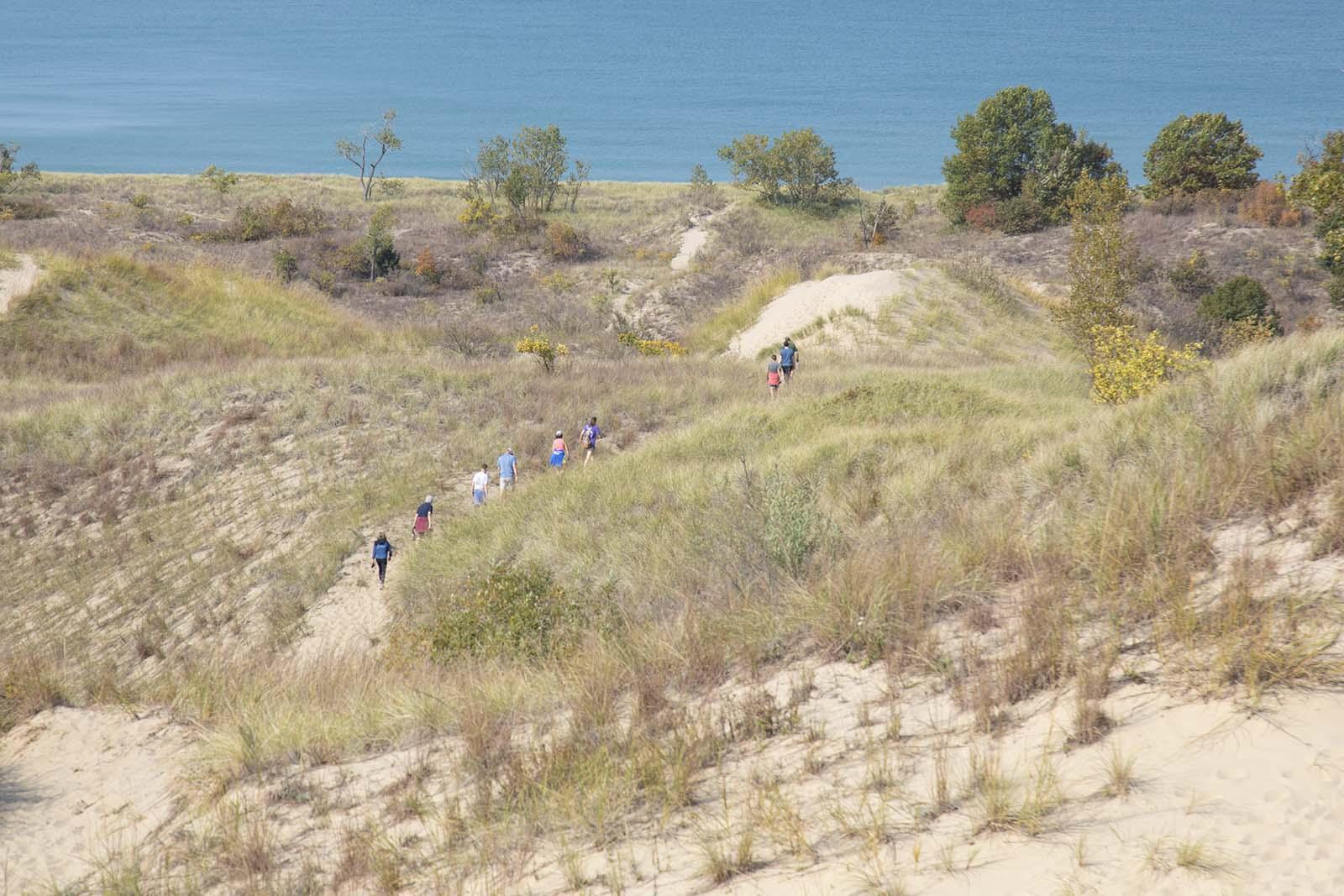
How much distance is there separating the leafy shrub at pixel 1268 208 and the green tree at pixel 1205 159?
94.8 inches

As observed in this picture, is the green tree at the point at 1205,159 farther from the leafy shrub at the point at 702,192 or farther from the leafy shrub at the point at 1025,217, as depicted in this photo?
the leafy shrub at the point at 702,192

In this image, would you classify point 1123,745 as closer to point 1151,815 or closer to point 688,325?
point 1151,815

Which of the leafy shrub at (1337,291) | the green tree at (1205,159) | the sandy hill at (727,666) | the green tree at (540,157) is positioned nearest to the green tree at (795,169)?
the green tree at (540,157)

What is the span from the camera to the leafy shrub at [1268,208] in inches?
1779

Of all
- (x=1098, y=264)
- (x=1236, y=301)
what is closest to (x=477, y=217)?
(x=1236, y=301)

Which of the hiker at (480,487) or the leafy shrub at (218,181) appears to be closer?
the hiker at (480,487)

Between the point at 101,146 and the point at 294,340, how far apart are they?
475 ft

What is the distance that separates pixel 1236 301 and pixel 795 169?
110 ft

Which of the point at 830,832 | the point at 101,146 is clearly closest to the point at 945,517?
the point at 830,832

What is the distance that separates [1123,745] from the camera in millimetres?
4613

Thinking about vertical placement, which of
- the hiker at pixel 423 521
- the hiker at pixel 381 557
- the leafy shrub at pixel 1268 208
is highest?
the leafy shrub at pixel 1268 208

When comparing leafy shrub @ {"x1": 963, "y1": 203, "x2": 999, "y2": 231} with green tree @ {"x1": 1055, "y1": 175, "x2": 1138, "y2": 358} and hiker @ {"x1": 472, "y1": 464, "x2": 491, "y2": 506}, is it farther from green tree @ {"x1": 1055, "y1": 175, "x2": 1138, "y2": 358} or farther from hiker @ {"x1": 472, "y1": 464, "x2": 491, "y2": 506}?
hiker @ {"x1": 472, "y1": 464, "x2": 491, "y2": 506}

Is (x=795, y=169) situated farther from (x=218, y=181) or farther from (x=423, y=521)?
(x=423, y=521)

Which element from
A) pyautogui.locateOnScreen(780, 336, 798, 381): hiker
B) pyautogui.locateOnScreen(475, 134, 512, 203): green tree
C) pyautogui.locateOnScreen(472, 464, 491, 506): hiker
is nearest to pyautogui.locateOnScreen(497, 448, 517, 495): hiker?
pyautogui.locateOnScreen(472, 464, 491, 506): hiker
